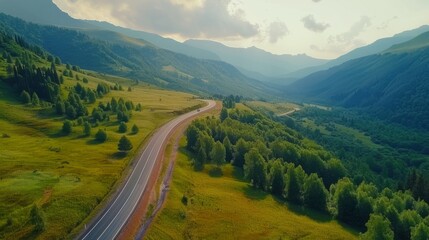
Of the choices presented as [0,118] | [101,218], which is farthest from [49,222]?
[0,118]

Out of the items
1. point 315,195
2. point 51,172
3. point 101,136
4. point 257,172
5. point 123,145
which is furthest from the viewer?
point 101,136

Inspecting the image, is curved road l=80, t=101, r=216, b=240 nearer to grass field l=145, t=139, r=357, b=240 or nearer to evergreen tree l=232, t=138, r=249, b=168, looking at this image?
grass field l=145, t=139, r=357, b=240

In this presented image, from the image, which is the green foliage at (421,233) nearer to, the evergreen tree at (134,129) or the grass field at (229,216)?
the grass field at (229,216)

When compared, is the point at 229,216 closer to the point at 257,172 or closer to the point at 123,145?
the point at 257,172

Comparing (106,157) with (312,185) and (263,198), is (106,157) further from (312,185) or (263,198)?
(312,185)

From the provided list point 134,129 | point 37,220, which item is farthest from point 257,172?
point 37,220

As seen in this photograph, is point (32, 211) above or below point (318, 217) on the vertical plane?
above

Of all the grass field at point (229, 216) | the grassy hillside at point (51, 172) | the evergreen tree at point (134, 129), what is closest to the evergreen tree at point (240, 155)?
the grass field at point (229, 216)
